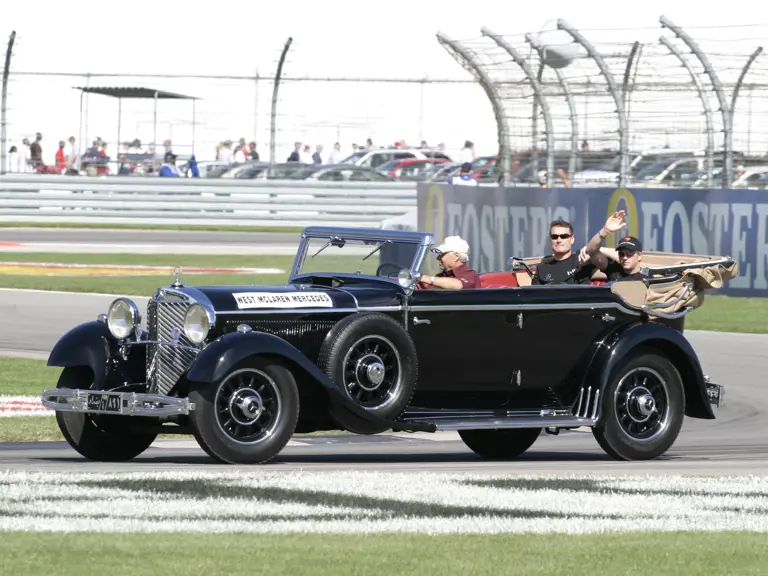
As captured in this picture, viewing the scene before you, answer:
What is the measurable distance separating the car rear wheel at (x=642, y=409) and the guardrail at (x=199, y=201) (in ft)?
88.9

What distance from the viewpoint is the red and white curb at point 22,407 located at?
11914 mm

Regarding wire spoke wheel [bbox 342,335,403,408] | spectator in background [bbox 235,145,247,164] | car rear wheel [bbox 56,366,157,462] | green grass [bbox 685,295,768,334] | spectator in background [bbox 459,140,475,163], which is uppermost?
spectator in background [bbox 459,140,475,163]

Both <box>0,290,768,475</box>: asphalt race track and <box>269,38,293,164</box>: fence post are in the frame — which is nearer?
<box>0,290,768,475</box>: asphalt race track

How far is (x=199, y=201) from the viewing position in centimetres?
3888

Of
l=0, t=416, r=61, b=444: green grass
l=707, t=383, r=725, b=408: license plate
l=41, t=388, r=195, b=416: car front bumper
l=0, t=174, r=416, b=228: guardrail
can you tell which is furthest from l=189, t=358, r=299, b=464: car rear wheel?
l=0, t=174, r=416, b=228: guardrail

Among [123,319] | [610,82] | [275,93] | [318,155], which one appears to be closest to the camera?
[123,319]

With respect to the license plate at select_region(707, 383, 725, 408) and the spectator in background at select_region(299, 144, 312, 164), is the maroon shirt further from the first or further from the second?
the spectator in background at select_region(299, 144, 312, 164)

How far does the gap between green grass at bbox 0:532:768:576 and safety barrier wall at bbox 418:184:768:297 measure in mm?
14937

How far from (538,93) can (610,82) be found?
1181 mm

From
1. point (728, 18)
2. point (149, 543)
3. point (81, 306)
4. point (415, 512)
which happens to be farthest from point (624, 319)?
point (728, 18)

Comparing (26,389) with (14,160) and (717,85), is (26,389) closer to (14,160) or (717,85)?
(717,85)

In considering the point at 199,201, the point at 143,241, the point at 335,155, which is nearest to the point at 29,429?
the point at 143,241

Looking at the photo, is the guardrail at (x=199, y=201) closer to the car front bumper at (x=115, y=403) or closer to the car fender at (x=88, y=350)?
the car fender at (x=88, y=350)

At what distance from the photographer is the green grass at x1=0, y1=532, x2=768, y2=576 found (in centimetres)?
605
